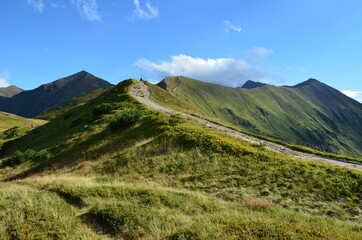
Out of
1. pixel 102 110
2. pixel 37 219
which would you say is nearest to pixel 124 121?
pixel 102 110

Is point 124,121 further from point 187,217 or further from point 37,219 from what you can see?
point 187,217

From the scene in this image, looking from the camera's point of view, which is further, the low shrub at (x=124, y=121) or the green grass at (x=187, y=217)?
the low shrub at (x=124, y=121)

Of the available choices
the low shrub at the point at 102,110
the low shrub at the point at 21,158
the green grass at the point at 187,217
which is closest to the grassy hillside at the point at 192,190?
the green grass at the point at 187,217

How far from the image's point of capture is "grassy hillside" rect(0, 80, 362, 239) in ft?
31.3

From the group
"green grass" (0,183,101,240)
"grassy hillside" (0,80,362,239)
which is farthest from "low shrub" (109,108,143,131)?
"green grass" (0,183,101,240)

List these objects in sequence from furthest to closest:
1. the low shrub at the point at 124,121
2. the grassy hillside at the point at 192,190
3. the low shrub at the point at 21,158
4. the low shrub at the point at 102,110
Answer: the low shrub at the point at 102,110 → the low shrub at the point at 124,121 → the low shrub at the point at 21,158 → the grassy hillside at the point at 192,190

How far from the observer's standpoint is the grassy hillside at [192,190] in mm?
9555

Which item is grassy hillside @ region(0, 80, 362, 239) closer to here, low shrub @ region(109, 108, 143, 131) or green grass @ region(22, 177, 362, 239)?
green grass @ region(22, 177, 362, 239)

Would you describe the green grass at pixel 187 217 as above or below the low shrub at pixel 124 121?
below

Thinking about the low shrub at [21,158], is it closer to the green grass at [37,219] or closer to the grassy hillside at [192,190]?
the grassy hillside at [192,190]

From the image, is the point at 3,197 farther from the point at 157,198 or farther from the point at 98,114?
the point at 98,114

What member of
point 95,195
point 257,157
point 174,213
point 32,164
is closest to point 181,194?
point 174,213

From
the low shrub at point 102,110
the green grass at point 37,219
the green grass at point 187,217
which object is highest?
the low shrub at point 102,110

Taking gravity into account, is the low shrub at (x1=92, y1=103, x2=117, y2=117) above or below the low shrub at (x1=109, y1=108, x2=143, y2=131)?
above
